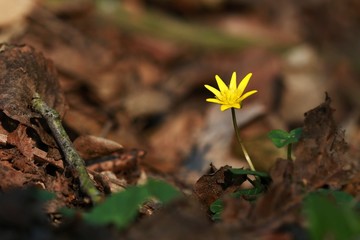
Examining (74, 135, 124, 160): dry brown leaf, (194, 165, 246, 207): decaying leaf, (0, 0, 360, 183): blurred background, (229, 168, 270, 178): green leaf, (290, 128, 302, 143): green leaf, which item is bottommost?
(229, 168, 270, 178): green leaf

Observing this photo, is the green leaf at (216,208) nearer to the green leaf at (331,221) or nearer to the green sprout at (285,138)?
the green sprout at (285,138)

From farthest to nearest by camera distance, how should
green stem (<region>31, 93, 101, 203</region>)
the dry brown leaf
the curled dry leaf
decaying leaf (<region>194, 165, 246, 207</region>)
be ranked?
1. the dry brown leaf
2. the curled dry leaf
3. decaying leaf (<region>194, 165, 246, 207</region>)
4. green stem (<region>31, 93, 101, 203</region>)

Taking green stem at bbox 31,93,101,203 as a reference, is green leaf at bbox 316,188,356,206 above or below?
below

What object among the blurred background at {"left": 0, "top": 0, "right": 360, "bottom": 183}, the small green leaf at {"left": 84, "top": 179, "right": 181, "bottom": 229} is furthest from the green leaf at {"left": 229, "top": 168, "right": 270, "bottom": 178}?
the blurred background at {"left": 0, "top": 0, "right": 360, "bottom": 183}

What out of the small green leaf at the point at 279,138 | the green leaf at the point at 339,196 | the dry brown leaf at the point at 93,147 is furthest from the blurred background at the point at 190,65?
the green leaf at the point at 339,196

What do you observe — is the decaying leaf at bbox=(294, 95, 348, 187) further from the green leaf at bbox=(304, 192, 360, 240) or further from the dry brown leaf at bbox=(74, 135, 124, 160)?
the dry brown leaf at bbox=(74, 135, 124, 160)

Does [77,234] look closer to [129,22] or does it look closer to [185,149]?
[185,149]
